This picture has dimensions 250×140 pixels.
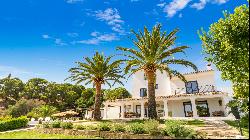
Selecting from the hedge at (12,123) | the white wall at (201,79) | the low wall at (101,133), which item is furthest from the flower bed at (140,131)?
the white wall at (201,79)

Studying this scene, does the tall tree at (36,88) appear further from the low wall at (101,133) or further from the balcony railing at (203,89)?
the low wall at (101,133)

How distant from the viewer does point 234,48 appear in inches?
600

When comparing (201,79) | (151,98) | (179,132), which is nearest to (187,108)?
(201,79)

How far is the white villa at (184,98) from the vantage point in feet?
99.6

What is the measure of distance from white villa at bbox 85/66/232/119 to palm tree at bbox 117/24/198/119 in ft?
22.0

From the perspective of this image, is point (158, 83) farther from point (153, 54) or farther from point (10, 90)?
point (10, 90)

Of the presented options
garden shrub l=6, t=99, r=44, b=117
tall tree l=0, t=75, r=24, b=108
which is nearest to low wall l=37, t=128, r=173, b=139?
garden shrub l=6, t=99, r=44, b=117

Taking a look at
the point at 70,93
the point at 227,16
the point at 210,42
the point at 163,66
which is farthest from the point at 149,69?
the point at 70,93

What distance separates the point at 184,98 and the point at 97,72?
505 inches

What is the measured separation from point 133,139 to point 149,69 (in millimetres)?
12295

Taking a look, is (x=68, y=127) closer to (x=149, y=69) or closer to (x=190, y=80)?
(x=149, y=69)

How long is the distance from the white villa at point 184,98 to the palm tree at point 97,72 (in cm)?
498

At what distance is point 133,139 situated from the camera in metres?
14.5

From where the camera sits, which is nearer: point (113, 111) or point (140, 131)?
point (140, 131)
